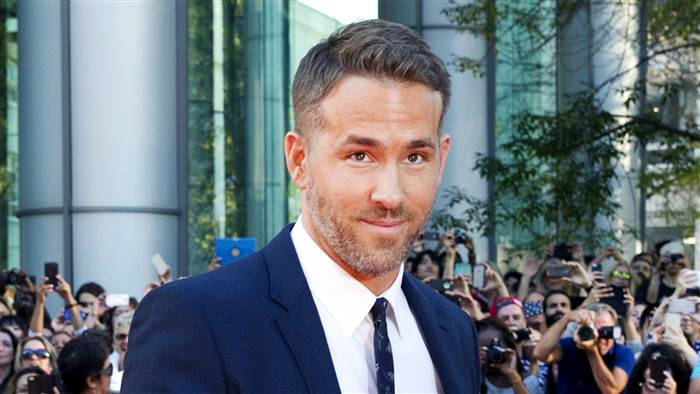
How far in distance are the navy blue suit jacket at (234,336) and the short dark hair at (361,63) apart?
276 mm

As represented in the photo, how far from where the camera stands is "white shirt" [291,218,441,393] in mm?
2389

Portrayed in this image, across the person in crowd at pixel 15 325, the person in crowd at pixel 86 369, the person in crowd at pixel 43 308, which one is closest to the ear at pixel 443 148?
the person in crowd at pixel 86 369

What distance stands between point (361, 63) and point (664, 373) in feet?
18.8

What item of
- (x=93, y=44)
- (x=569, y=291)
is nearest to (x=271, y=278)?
(x=569, y=291)

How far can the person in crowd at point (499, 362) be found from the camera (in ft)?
27.8

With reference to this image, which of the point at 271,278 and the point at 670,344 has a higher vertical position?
the point at 271,278

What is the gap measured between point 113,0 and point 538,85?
25.6 feet

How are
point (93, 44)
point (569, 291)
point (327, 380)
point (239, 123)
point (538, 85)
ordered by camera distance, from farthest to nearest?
1. point (538, 85)
2. point (239, 123)
3. point (93, 44)
4. point (569, 291)
5. point (327, 380)

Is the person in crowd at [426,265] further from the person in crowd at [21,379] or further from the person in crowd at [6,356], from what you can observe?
the person in crowd at [21,379]

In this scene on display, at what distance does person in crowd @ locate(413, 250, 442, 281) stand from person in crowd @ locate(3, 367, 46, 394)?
5.19 meters

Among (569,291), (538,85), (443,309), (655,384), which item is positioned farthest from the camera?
(538,85)

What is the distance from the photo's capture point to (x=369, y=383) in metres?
2.39

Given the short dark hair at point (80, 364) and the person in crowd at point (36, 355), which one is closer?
the short dark hair at point (80, 364)

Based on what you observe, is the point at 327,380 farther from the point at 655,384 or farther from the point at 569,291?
the point at 569,291
